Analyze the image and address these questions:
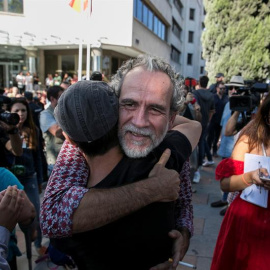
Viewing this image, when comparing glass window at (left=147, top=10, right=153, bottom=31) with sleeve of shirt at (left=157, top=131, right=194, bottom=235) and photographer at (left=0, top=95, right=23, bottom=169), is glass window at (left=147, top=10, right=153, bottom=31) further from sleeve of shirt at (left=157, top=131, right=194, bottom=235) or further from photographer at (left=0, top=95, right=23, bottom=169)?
sleeve of shirt at (left=157, top=131, right=194, bottom=235)

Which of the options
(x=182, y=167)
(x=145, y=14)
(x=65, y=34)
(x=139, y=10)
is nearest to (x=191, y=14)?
(x=145, y=14)

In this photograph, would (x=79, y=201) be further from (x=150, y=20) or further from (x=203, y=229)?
(x=150, y=20)

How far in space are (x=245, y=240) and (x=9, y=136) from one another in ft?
7.27

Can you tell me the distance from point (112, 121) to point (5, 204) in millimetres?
558

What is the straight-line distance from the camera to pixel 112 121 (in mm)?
1106

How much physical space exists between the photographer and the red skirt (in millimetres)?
1616

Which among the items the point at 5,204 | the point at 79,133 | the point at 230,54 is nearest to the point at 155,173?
the point at 79,133

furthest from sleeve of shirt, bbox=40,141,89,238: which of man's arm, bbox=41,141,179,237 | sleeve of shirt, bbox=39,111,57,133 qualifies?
sleeve of shirt, bbox=39,111,57,133

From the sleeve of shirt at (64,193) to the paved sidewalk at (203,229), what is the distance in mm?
2487

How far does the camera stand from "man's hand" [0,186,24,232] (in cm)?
121

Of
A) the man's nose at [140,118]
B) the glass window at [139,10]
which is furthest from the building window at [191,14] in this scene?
the man's nose at [140,118]

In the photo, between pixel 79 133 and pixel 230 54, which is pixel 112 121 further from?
pixel 230 54

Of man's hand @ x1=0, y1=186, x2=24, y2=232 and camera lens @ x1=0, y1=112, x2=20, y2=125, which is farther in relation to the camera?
camera lens @ x1=0, y1=112, x2=20, y2=125

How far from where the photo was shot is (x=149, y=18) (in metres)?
20.2
